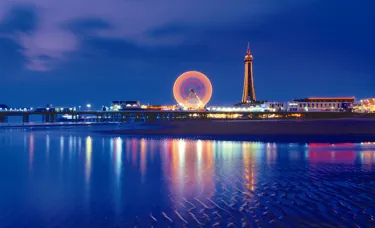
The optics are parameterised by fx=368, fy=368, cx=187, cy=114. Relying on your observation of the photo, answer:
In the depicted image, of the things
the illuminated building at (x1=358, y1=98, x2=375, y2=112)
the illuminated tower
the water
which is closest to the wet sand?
the water

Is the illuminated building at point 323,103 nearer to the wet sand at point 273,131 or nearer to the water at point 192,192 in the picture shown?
the wet sand at point 273,131

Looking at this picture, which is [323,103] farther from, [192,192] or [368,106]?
[192,192]

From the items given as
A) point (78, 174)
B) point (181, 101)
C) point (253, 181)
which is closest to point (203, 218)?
point (253, 181)

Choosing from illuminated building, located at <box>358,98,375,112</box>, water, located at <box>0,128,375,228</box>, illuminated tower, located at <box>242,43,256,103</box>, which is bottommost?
water, located at <box>0,128,375,228</box>

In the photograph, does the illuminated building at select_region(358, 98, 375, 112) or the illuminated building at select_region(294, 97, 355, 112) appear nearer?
the illuminated building at select_region(358, 98, 375, 112)

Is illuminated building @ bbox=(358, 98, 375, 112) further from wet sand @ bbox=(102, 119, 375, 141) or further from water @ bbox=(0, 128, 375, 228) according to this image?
water @ bbox=(0, 128, 375, 228)

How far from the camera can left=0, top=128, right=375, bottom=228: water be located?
22.1 feet

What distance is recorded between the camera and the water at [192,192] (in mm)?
6730

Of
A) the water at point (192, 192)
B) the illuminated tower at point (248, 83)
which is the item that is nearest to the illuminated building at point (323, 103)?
the illuminated tower at point (248, 83)

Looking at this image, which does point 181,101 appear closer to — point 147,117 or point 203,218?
point 147,117

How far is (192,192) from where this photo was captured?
9109 mm

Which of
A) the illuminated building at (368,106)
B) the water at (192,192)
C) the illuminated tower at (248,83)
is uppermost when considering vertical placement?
the illuminated tower at (248,83)

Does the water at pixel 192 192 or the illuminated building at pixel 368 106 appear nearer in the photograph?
the water at pixel 192 192

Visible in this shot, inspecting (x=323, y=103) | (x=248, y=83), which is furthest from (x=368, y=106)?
(x=248, y=83)
